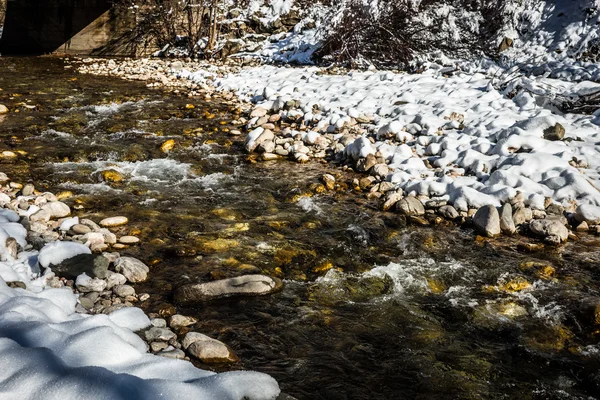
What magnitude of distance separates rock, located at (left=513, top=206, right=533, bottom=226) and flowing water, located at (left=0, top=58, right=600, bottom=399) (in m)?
0.34

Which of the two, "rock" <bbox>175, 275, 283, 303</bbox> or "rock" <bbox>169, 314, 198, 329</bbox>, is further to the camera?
"rock" <bbox>175, 275, 283, 303</bbox>

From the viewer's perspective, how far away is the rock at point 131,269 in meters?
3.02

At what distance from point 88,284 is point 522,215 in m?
3.39

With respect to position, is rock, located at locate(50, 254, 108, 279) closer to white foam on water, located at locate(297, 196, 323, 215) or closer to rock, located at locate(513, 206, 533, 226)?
white foam on water, located at locate(297, 196, 323, 215)

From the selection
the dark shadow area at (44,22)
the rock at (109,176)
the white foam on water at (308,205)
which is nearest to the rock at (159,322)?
the white foam on water at (308,205)

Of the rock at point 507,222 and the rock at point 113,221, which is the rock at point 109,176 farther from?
the rock at point 507,222

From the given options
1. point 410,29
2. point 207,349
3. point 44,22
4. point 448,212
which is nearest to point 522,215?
point 448,212

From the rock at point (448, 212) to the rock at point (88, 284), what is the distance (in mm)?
2824

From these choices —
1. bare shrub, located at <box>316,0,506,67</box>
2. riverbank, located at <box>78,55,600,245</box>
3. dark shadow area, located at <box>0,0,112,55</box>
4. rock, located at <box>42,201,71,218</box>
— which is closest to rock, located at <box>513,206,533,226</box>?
riverbank, located at <box>78,55,600,245</box>

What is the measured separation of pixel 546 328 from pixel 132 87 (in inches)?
331

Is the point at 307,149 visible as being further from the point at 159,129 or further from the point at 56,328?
the point at 56,328

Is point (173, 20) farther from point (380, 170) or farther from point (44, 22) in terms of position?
point (380, 170)

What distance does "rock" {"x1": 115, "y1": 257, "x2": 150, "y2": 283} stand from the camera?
302cm

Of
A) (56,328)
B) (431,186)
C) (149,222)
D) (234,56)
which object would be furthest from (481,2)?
(56,328)
